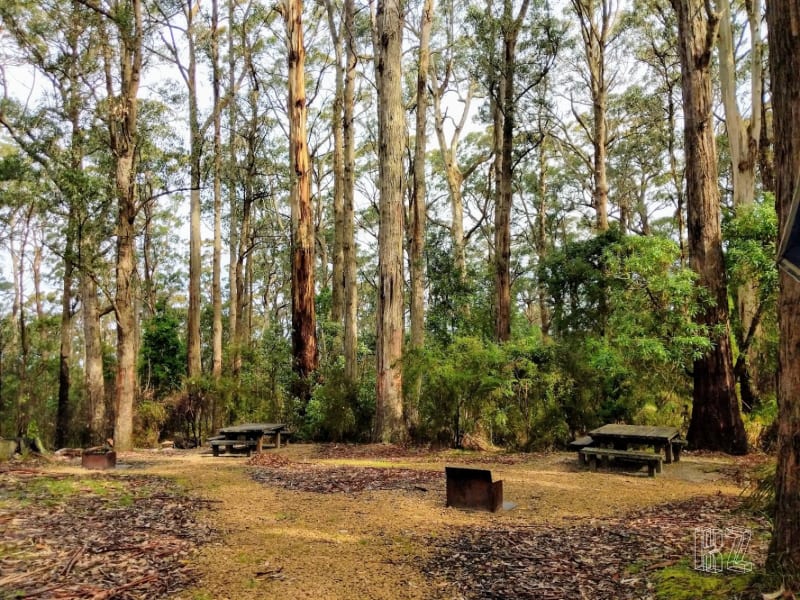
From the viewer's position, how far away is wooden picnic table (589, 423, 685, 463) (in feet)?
26.6

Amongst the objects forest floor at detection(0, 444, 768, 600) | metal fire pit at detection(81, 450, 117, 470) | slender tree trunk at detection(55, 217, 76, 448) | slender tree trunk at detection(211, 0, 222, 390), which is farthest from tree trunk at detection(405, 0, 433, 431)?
slender tree trunk at detection(55, 217, 76, 448)

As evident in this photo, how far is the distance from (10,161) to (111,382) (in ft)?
29.7

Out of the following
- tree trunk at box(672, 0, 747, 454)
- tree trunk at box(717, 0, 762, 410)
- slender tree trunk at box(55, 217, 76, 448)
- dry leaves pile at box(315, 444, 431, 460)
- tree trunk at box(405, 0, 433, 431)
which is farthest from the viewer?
slender tree trunk at box(55, 217, 76, 448)

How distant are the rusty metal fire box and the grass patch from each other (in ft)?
8.24

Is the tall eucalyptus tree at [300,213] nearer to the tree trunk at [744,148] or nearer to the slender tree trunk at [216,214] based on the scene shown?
the slender tree trunk at [216,214]

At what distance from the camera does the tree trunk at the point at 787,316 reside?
2967 mm

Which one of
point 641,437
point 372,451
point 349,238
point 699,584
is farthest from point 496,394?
point 349,238

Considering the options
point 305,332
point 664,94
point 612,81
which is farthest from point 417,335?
point 664,94

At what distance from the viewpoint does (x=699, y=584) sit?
3221mm

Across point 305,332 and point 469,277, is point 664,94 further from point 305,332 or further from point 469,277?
point 305,332

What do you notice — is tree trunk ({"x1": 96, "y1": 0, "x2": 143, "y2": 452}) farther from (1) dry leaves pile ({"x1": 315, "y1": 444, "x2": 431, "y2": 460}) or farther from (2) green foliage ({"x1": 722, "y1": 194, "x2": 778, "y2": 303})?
(2) green foliage ({"x1": 722, "y1": 194, "x2": 778, "y2": 303})

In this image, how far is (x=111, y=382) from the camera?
72.8ft

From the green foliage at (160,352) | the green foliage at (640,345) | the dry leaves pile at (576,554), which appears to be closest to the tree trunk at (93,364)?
the green foliage at (160,352)

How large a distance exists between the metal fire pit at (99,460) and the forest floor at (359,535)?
2.26 ft
